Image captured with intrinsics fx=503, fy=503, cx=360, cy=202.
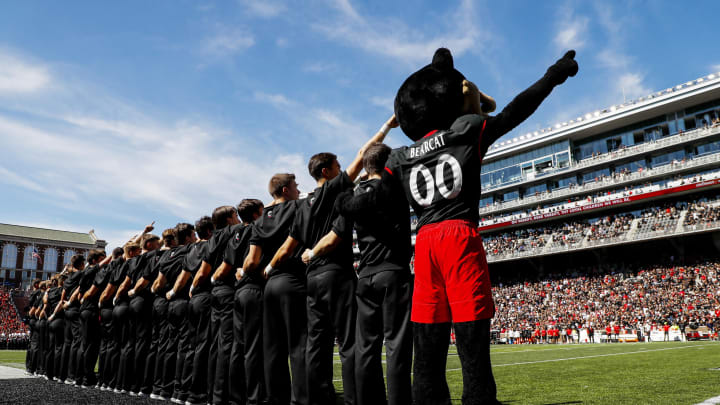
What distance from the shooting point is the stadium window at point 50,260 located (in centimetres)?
8044

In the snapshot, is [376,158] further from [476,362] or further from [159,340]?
[159,340]

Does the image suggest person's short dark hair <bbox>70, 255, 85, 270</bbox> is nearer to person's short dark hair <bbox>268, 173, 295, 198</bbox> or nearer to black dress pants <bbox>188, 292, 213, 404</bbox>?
black dress pants <bbox>188, 292, 213, 404</bbox>

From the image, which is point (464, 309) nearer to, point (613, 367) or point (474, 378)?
point (474, 378)

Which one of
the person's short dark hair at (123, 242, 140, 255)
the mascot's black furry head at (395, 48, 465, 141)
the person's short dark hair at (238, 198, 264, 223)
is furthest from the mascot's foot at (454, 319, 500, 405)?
the person's short dark hair at (123, 242, 140, 255)

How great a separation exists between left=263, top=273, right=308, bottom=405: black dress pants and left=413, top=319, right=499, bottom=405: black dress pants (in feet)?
5.84

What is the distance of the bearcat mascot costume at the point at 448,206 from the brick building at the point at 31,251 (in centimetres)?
8038

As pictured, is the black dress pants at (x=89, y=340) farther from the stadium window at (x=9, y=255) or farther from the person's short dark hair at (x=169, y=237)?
the stadium window at (x=9, y=255)

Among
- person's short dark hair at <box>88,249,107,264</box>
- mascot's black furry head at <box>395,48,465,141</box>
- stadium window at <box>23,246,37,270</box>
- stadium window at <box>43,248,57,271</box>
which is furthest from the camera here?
stadium window at <box>43,248,57,271</box>

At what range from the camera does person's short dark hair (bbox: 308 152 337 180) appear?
431cm

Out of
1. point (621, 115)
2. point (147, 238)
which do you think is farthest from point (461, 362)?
point (621, 115)

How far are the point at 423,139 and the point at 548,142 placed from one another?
54279mm

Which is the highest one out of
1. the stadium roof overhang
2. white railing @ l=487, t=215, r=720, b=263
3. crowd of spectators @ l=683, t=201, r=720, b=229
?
the stadium roof overhang

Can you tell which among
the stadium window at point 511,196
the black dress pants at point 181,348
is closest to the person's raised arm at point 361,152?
the black dress pants at point 181,348

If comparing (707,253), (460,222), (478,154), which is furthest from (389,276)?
(707,253)
